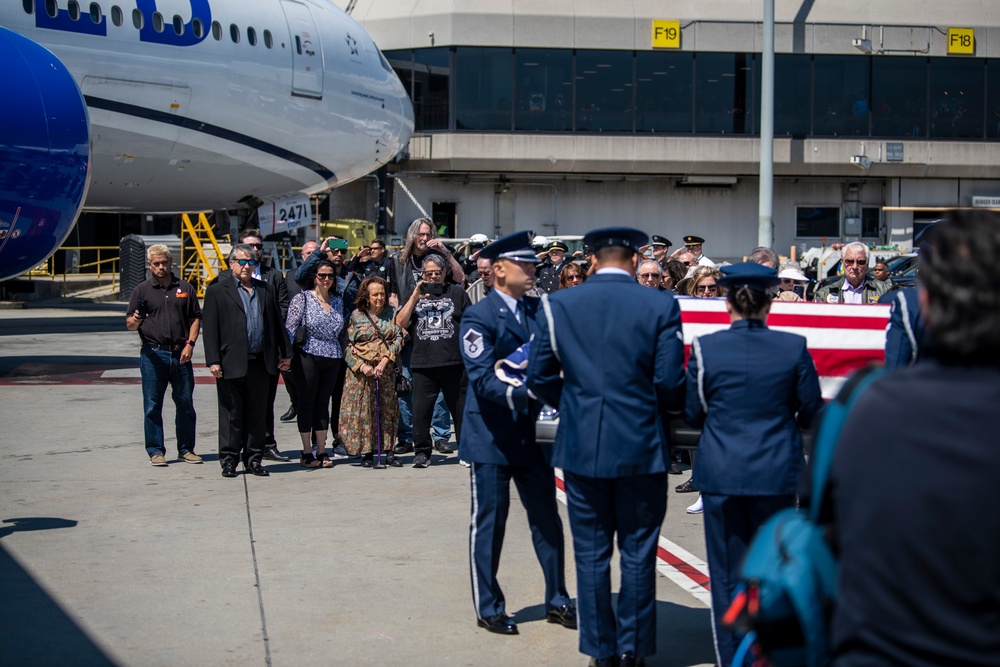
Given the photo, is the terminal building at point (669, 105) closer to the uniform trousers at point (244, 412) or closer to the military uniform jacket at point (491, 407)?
the uniform trousers at point (244, 412)

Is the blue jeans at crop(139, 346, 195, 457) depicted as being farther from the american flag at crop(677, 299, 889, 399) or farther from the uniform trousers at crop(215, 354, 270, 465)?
the american flag at crop(677, 299, 889, 399)

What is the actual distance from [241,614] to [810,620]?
3.76 meters

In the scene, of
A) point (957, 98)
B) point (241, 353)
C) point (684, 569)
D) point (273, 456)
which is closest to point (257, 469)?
point (273, 456)

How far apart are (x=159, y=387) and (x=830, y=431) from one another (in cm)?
775

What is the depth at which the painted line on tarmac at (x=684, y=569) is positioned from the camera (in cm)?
618

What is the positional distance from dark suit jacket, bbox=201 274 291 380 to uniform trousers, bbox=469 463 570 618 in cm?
390

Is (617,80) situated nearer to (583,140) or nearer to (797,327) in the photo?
(583,140)

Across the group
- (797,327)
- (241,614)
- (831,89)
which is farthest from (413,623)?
(831,89)

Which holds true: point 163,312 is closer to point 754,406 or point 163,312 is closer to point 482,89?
point 754,406

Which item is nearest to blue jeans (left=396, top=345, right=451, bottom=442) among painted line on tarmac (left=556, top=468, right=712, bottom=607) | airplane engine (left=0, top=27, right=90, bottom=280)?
painted line on tarmac (left=556, top=468, right=712, bottom=607)

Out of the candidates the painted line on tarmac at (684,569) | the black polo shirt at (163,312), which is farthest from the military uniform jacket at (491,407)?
the black polo shirt at (163,312)

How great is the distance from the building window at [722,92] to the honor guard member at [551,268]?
2293 cm

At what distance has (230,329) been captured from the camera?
904 cm

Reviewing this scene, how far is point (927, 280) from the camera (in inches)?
95.5
